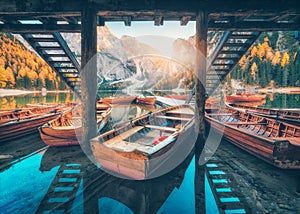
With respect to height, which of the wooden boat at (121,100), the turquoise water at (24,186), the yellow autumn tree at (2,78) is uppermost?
the yellow autumn tree at (2,78)

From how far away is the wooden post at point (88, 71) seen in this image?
586 cm

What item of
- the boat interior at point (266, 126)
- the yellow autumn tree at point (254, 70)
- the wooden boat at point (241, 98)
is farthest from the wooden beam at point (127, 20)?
the yellow autumn tree at point (254, 70)

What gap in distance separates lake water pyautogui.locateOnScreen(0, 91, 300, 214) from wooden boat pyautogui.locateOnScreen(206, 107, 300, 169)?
181 cm

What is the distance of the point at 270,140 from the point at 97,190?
5.96 metres

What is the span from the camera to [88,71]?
6.02 m

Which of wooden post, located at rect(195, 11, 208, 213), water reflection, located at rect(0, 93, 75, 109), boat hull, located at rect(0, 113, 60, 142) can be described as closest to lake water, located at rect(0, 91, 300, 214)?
wooden post, located at rect(195, 11, 208, 213)

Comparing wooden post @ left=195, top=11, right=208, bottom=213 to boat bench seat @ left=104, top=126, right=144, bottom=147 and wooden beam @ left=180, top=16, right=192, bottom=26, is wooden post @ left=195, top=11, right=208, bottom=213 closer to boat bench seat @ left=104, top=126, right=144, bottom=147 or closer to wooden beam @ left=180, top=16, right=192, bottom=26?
wooden beam @ left=180, top=16, right=192, bottom=26

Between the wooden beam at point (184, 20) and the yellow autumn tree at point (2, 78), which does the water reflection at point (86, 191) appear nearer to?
the wooden beam at point (184, 20)

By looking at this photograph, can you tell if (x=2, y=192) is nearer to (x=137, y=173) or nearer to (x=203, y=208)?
(x=137, y=173)

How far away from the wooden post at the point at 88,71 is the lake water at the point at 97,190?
1.47 metres

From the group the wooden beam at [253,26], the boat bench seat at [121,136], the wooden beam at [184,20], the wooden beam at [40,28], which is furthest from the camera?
the wooden beam at [40,28]

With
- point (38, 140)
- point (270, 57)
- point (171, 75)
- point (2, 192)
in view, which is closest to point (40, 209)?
point (2, 192)

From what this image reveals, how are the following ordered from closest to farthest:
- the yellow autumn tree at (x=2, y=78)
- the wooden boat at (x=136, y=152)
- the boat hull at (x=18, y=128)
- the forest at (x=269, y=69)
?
the wooden boat at (x=136, y=152) → the boat hull at (x=18, y=128) → the forest at (x=269, y=69) → the yellow autumn tree at (x=2, y=78)

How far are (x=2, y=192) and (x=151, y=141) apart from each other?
502cm
